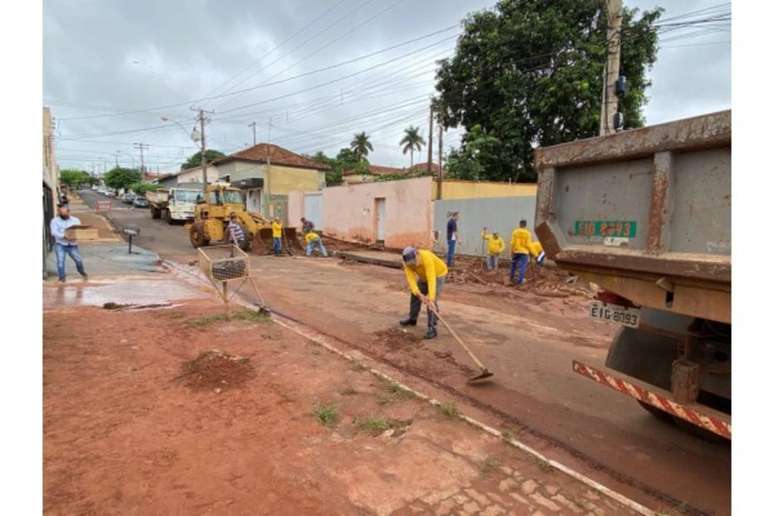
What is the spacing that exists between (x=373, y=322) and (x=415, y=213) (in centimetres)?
1153

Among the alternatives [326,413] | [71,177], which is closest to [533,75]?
[326,413]

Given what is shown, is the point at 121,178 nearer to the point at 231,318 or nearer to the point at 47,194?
the point at 47,194

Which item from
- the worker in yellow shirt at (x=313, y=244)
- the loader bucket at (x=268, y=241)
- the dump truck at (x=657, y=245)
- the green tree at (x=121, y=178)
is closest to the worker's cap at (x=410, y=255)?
the dump truck at (x=657, y=245)

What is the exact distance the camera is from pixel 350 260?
1658 cm

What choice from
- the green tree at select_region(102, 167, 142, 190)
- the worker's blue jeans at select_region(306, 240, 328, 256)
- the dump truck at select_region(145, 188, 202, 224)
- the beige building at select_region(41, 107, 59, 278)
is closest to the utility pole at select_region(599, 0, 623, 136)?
the worker's blue jeans at select_region(306, 240, 328, 256)

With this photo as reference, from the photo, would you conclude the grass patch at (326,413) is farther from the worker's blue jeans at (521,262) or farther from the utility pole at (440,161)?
the utility pole at (440,161)

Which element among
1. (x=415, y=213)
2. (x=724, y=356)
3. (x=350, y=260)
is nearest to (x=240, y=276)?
(x=724, y=356)

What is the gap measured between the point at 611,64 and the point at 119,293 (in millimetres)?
11167

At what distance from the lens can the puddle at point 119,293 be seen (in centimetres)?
809

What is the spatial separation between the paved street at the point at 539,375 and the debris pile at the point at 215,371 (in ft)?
5.13

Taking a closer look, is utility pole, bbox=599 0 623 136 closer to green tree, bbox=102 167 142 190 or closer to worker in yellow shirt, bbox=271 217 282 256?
worker in yellow shirt, bbox=271 217 282 256

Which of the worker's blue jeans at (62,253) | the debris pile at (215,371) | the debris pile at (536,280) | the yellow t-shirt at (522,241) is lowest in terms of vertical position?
the debris pile at (215,371)

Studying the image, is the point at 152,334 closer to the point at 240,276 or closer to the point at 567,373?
the point at 240,276

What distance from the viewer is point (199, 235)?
60.1 ft
